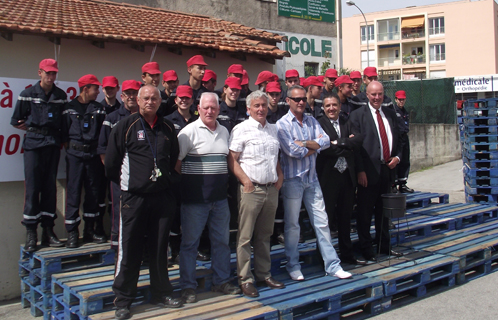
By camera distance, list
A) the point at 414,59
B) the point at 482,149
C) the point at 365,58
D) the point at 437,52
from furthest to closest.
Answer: the point at 365,58 < the point at 414,59 < the point at 437,52 < the point at 482,149

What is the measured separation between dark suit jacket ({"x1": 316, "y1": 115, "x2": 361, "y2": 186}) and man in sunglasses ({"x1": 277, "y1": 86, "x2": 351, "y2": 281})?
21 cm

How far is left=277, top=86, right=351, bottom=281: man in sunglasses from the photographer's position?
16.0 feet

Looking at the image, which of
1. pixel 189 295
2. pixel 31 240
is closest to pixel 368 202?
pixel 189 295

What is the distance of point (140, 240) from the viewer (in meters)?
4.11

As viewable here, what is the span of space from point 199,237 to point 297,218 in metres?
1.10

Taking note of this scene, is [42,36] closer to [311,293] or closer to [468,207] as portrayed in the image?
[311,293]

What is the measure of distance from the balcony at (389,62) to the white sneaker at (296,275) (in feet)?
185

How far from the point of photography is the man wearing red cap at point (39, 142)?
5277mm

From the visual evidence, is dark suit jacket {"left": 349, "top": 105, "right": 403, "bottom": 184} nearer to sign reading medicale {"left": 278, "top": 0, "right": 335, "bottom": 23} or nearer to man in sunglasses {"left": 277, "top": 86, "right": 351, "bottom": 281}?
man in sunglasses {"left": 277, "top": 86, "right": 351, "bottom": 281}

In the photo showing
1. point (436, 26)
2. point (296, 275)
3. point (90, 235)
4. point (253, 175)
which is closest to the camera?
point (253, 175)

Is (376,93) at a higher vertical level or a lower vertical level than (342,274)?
higher

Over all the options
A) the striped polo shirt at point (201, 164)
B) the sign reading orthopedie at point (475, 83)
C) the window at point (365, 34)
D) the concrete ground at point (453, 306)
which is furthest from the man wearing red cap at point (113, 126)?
the window at point (365, 34)

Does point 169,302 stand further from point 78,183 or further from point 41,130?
point 41,130

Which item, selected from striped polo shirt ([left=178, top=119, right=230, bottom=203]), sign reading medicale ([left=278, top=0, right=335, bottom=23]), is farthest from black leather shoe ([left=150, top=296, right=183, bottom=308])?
sign reading medicale ([left=278, top=0, right=335, bottom=23])
